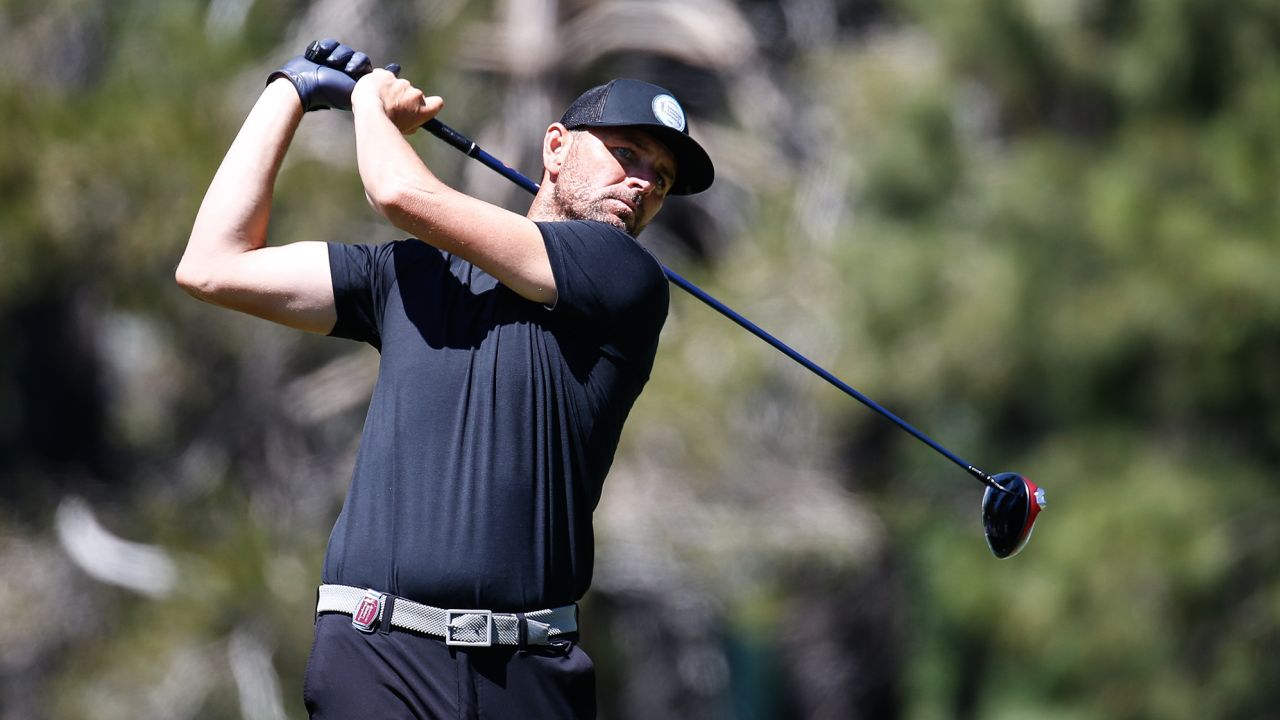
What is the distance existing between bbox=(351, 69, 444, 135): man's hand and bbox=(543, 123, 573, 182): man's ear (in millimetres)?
249

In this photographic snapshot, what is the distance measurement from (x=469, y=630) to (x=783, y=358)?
9.70 meters

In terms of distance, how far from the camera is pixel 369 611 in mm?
3062

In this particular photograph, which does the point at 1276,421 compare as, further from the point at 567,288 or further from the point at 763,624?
the point at 567,288

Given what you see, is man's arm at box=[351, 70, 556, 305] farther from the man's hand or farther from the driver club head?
the driver club head

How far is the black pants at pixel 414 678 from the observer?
3.07 meters

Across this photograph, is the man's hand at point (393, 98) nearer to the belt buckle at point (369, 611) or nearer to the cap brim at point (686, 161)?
the cap brim at point (686, 161)

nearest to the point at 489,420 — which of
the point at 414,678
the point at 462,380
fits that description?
the point at 462,380

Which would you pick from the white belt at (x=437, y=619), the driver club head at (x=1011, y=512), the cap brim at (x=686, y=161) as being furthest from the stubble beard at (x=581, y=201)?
the driver club head at (x=1011, y=512)

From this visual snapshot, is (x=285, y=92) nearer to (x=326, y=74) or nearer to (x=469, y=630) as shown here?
(x=326, y=74)

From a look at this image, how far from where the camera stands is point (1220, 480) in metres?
11.8

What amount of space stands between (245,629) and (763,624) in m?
3.38

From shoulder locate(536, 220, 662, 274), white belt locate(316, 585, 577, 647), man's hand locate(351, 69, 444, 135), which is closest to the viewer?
white belt locate(316, 585, 577, 647)

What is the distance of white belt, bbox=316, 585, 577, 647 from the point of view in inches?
120

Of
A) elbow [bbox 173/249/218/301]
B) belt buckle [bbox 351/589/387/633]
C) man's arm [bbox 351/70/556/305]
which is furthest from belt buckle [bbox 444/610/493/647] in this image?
elbow [bbox 173/249/218/301]
